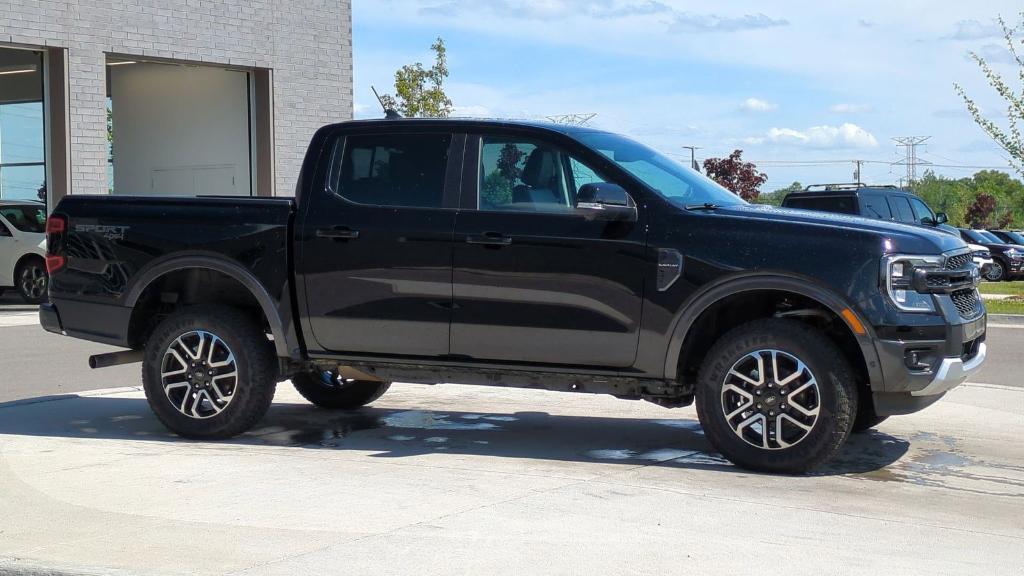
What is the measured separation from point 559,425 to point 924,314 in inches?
119

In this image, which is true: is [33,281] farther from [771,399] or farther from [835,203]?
[771,399]

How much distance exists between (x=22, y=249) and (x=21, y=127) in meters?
7.30

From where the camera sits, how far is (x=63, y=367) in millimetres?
12531

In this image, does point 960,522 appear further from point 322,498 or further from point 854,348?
point 322,498

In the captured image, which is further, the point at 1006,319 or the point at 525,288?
the point at 1006,319

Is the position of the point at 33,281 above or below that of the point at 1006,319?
above

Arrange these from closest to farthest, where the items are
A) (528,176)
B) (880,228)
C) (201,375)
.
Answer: (880,228)
(528,176)
(201,375)

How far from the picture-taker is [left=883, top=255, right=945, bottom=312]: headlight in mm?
6797

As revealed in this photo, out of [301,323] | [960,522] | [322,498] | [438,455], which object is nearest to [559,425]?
[438,455]

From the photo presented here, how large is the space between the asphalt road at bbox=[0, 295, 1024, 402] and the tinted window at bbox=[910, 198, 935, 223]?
633cm

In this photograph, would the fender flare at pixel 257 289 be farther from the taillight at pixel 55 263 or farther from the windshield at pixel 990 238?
the windshield at pixel 990 238

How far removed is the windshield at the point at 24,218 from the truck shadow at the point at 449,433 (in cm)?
1292

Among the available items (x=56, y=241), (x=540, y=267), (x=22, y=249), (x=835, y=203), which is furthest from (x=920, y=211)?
(x=56, y=241)

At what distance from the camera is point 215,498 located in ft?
20.9
